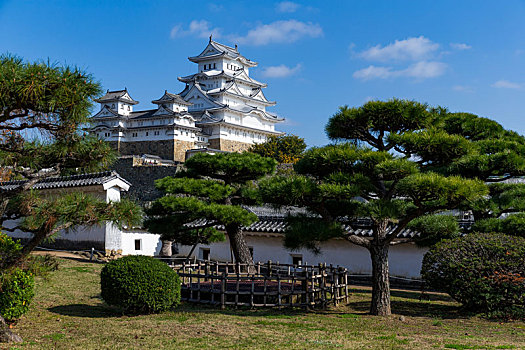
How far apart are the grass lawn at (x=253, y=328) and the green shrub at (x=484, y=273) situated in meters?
0.43

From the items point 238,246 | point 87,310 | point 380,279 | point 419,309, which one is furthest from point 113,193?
point 380,279

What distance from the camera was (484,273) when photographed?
9.83 metres

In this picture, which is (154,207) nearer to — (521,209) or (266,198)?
(266,198)

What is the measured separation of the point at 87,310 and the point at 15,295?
2.50 metres

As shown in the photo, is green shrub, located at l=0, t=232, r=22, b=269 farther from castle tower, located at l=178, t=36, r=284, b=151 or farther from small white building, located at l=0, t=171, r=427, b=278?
castle tower, located at l=178, t=36, r=284, b=151

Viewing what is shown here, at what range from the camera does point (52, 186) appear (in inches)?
863

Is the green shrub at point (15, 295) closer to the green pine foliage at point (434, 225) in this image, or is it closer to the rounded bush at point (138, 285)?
the rounded bush at point (138, 285)

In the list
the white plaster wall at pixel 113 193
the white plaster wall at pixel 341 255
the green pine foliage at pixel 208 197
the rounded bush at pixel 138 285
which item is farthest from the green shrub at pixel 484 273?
the white plaster wall at pixel 113 193

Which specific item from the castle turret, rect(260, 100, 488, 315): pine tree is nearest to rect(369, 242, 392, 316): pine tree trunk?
rect(260, 100, 488, 315): pine tree

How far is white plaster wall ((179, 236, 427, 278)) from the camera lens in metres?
15.1

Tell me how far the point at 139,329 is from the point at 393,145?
5.56 m

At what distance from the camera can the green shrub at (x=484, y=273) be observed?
31.5 ft

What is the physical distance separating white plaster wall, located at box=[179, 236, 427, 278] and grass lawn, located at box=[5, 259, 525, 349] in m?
3.60

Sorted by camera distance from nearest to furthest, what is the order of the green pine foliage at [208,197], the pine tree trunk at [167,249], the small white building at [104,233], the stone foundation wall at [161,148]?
the green pine foliage at [208,197], the small white building at [104,233], the pine tree trunk at [167,249], the stone foundation wall at [161,148]
